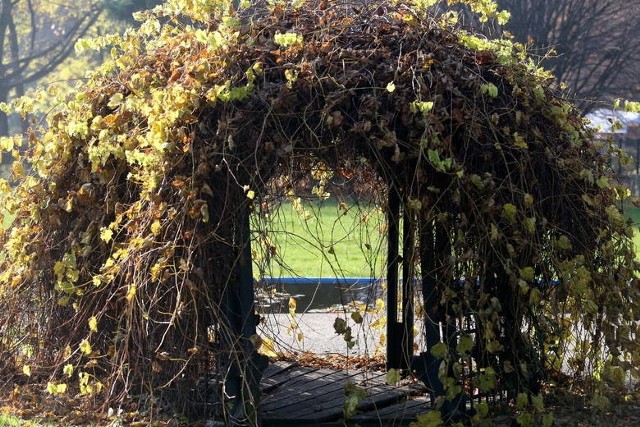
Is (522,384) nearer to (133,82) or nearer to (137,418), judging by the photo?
(137,418)

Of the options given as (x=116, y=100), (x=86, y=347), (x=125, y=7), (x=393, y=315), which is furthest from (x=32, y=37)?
(x=86, y=347)

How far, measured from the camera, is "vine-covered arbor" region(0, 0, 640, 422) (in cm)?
441

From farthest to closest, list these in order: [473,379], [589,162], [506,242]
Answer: [589,162], [473,379], [506,242]

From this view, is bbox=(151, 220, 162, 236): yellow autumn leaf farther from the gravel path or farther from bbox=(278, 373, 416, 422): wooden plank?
the gravel path

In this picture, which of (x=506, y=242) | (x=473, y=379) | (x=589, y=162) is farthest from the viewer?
(x=589, y=162)

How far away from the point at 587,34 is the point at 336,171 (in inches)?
714

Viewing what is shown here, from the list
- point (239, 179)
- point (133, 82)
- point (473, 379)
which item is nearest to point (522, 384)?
point (473, 379)

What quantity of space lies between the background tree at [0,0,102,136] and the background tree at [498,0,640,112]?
21.6m

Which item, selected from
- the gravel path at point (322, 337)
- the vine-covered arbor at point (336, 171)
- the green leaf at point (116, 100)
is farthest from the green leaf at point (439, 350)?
the gravel path at point (322, 337)

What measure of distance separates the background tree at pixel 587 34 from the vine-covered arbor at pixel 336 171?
16734mm

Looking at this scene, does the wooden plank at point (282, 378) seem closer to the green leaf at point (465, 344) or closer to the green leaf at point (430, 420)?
the green leaf at point (430, 420)

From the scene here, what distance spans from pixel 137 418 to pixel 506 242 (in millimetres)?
2048

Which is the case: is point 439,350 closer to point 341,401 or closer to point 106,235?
point 341,401

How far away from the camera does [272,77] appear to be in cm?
461
